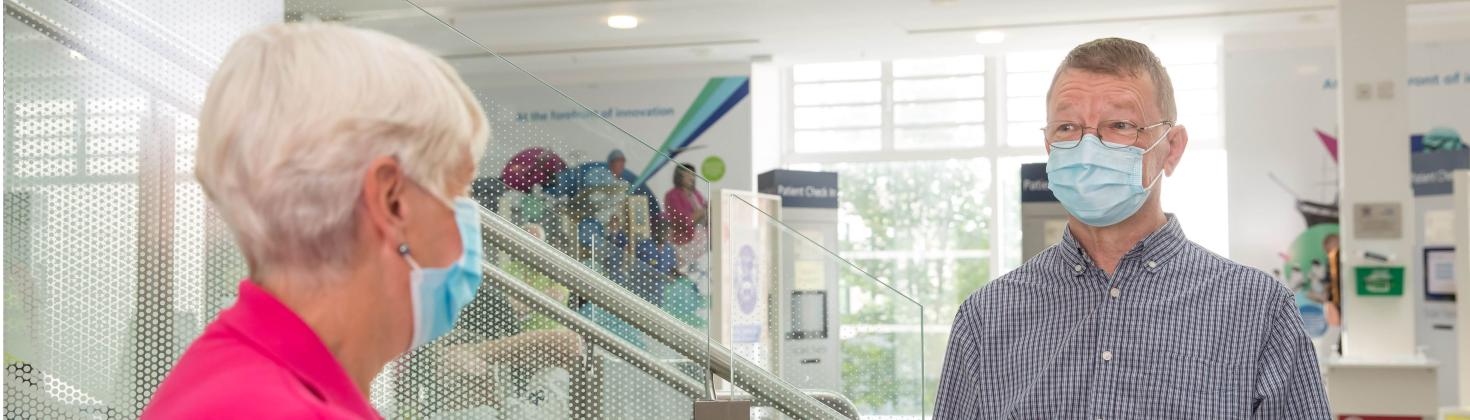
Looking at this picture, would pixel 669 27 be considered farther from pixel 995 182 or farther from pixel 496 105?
pixel 496 105

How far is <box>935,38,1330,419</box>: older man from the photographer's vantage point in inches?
67.8

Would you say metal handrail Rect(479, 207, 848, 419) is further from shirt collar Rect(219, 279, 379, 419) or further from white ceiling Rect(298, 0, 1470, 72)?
white ceiling Rect(298, 0, 1470, 72)

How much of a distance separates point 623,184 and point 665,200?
0.11m

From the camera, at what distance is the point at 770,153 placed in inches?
506

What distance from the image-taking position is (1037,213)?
346 inches

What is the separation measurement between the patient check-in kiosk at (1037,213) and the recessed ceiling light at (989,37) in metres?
2.18

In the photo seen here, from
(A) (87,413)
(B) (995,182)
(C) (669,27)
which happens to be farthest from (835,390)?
(B) (995,182)

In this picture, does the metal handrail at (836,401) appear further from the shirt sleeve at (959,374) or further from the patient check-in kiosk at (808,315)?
the shirt sleeve at (959,374)

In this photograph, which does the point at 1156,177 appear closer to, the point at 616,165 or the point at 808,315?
the point at 616,165

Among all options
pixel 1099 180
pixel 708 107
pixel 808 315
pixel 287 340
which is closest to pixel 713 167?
pixel 708 107

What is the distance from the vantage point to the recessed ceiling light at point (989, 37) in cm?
1067

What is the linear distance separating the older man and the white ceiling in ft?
24.5

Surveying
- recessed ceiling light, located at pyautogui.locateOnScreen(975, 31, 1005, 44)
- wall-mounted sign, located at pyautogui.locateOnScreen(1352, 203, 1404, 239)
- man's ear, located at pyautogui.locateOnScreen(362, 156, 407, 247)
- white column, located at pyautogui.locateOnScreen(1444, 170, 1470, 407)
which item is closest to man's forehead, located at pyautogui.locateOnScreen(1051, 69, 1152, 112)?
man's ear, located at pyautogui.locateOnScreen(362, 156, 407, 247)

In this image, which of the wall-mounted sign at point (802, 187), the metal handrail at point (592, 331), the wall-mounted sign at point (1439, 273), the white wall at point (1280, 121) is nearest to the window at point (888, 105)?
the wall-mounted sign at point (802, 187)
